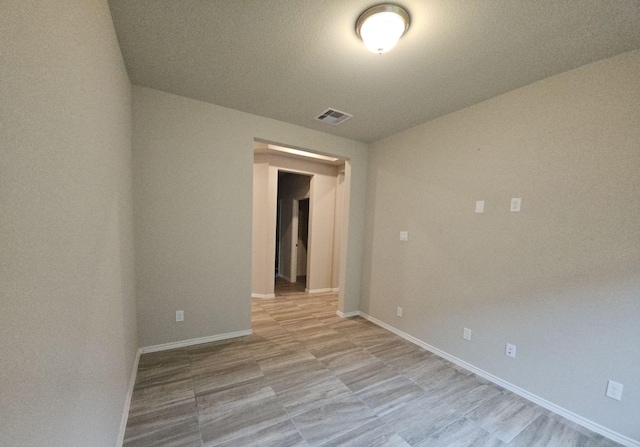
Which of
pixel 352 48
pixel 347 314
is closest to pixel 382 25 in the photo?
pixel 352 48

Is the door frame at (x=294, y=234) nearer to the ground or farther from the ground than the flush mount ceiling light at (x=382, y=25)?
nearer to the ground

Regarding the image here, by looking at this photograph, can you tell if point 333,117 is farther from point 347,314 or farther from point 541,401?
point 541,401

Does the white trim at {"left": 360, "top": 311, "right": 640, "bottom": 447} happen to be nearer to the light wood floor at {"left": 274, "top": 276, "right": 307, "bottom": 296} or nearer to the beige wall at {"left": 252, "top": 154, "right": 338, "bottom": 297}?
the beige wall at {"left": 252, "top": 154, "right": 338, "bottom": 297}

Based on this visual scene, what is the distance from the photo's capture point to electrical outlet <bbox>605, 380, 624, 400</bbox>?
1.59m

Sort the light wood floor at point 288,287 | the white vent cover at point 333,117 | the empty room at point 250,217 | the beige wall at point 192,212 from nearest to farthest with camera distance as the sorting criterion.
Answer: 1. the empty room at point 250,217
2. the beige wall at point 192,212
3. the white vent cover at point 333,117
4. the light wood floor at point 288,287

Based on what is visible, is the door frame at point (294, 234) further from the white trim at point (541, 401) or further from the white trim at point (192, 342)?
the white trim at point (541, 401)

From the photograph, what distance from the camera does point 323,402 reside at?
1.84 metres

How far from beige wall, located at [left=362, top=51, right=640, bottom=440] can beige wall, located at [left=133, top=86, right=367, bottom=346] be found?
7.03ft

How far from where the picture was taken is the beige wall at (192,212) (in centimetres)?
233

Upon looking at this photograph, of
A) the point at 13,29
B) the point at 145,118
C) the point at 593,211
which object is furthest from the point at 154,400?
the point at 593,211

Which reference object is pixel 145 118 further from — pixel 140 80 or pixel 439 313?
pixel 439 313

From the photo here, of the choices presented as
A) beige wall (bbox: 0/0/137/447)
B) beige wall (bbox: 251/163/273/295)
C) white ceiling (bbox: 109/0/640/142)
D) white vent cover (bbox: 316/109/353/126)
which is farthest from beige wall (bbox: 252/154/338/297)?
beige wall (bbox: 0/0/137/447)

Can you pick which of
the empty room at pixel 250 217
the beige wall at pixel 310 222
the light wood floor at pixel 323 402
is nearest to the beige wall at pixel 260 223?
the beige wall at pixel 310 222

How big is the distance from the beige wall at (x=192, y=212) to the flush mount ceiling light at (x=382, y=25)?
5.54ft
